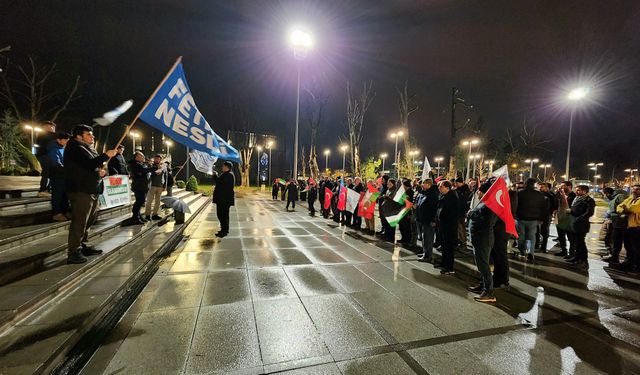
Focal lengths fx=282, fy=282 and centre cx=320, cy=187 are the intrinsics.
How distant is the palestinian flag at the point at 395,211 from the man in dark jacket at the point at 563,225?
402 centimetres

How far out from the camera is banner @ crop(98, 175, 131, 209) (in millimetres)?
6926

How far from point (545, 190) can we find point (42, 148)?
39.7 feet

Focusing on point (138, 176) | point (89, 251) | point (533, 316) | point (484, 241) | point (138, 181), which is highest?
point (138, 176)

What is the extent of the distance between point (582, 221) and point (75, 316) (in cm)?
953

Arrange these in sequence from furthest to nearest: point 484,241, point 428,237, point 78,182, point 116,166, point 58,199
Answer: point 116,166 → point 428,237 → point 58,199 → point 484,241 → point 78,182

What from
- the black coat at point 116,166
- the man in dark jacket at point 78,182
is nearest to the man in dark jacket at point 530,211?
the man in dark jacket at point 78,182

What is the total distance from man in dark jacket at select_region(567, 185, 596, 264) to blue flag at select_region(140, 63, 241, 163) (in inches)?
352

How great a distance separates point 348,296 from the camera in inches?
171

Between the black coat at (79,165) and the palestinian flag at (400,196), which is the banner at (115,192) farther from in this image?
the palestinian flag at (400,196)

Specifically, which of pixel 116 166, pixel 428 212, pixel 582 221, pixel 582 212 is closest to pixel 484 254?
pixel 428 212

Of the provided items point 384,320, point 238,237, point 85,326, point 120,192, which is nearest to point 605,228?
point 384,320

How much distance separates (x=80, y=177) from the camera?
424 cm

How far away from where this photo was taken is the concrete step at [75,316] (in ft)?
7.93

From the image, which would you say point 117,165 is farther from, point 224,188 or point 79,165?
point 79,165
